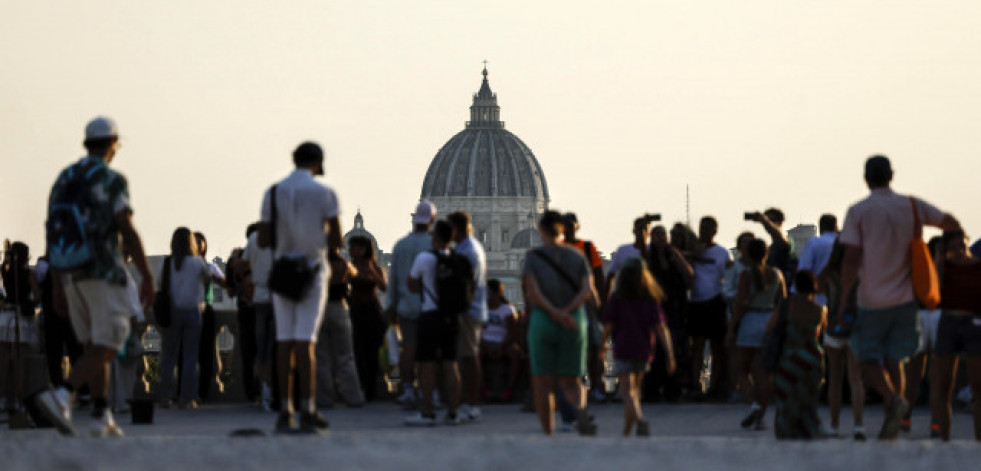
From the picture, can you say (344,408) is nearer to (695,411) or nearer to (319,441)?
(695,411)

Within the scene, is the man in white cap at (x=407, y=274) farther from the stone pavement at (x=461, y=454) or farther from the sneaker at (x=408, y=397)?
the stone pavement at (x=461, y=454)

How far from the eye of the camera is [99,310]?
10656 millimetres

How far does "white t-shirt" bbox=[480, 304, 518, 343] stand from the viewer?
17516 millimetres

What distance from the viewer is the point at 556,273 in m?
12.2

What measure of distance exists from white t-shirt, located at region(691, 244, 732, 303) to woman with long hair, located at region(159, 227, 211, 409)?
354cm

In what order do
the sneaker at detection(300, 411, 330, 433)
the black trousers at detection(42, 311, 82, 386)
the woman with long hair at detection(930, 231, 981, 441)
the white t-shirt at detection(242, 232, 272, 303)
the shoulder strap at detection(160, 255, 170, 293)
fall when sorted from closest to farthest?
1. the sneaker at detection(300, 411, 330, 433)
2. the woman with long hair at detection(930, 231, 981, 441)
3. the white t-shirt at detection(242, 232, 272, 303)
4. the black trousers at detection(42, 311, 82, 386)
5. the shoulder strap at detection(160, 255, 170, 293)

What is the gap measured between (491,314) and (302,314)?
6.22 metres

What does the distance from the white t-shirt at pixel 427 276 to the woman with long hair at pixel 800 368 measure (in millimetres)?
2323

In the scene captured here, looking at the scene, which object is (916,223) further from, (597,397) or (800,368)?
(597,397)

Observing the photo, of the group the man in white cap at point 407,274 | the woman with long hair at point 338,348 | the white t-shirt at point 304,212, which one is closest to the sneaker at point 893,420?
the white t-shirt at point 304,212

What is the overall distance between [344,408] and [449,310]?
9.30 ft

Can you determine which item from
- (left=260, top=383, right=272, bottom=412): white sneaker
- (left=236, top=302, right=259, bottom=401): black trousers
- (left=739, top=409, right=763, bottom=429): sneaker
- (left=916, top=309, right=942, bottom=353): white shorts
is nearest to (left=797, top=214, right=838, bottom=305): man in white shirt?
(left=916, top=309, right=942, bottom=353): white shorts

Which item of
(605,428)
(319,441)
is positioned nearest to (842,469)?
(319,441)

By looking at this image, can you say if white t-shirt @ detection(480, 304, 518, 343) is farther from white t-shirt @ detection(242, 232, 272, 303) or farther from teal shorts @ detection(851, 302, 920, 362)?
teal shorts @ detection(851, 302, 920, 362)
